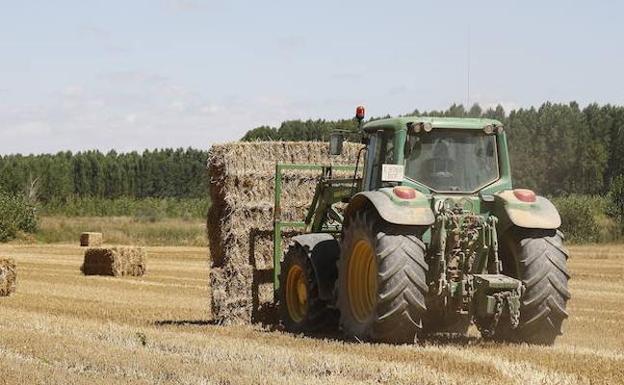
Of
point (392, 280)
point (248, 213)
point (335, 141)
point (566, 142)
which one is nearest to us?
point (392, 280)

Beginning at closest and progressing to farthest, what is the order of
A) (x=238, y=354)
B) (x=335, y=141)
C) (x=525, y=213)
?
(x=238, y=354) → (x=525, y=213) → (x=335, y=141)

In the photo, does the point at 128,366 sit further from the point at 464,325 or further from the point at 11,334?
the point at 464,325

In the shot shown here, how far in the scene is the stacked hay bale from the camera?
1338 cm

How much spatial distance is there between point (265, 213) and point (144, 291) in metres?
7.53

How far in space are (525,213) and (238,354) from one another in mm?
3028

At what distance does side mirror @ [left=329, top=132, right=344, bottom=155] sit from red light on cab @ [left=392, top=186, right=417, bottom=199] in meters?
1.43

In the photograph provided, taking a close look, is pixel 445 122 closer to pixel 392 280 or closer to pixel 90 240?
pixel 392 280

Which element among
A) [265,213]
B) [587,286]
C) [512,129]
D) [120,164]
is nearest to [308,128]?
[512,129]

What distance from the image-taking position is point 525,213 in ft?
34.7

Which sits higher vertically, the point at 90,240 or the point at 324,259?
the point at 324,259

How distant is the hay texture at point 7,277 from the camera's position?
755 inches

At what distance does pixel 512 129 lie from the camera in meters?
80.6

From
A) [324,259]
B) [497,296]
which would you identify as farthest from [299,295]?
[497,296]

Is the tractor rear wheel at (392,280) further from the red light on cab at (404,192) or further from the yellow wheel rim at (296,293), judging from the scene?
the yellow wheel rim at (296,293)
